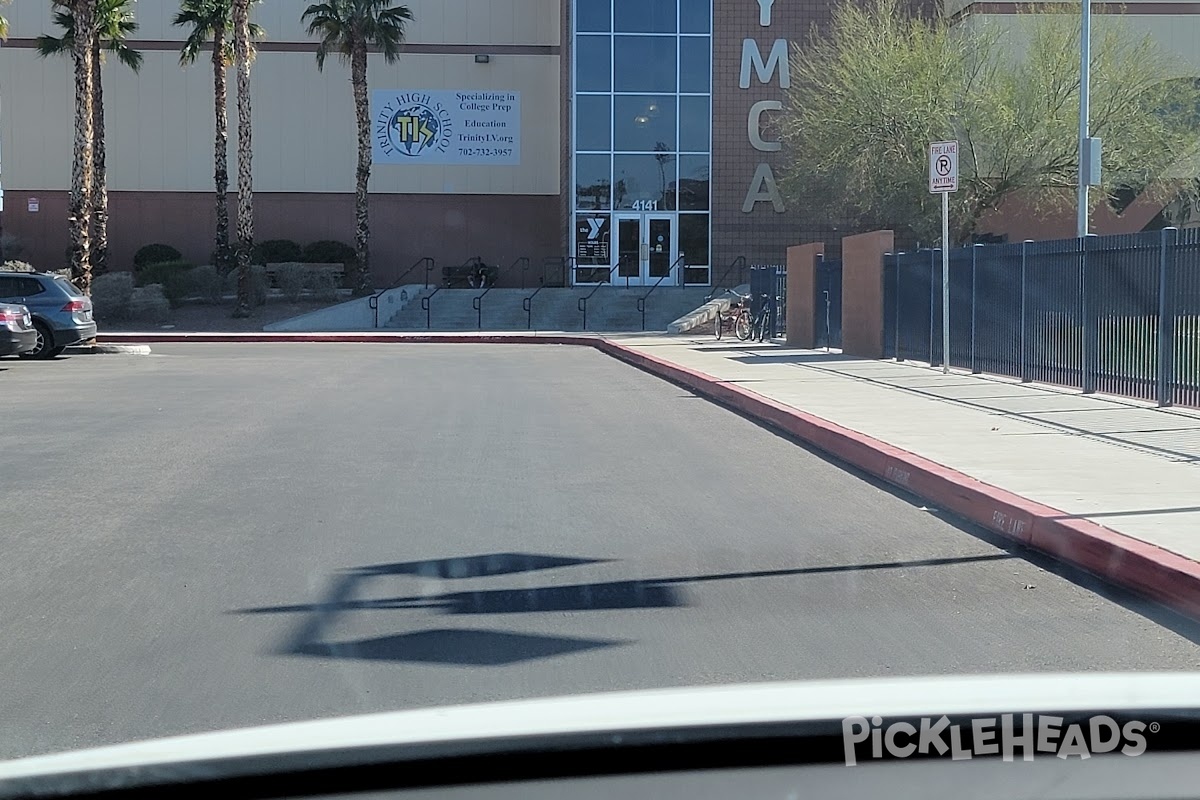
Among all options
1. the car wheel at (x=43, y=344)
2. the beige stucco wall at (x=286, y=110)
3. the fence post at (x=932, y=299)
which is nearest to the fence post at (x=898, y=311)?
the fence post at (x=932, y=299)

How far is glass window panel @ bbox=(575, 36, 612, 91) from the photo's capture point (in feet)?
167

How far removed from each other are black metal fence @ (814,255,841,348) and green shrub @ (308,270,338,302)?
69.9 feet

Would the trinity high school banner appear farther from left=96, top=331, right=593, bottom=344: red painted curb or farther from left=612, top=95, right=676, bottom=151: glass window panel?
left=96, top=331, right=593, bottom=344: red painted curb

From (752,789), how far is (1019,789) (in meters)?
0.38

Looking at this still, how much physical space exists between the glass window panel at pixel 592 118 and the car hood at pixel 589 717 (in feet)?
163

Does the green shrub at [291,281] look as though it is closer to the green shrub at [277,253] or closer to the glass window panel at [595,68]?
the green shrub at [277,253]

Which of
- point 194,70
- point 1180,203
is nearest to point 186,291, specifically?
point 194,70

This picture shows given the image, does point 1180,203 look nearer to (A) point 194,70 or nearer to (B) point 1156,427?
(B) point 1156,427

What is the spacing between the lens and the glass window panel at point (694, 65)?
5106cm

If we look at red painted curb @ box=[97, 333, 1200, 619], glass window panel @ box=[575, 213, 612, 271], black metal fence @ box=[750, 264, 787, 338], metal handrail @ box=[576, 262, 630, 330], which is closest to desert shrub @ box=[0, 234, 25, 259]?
glass window panel @ box=[575, 213, 612, 271]

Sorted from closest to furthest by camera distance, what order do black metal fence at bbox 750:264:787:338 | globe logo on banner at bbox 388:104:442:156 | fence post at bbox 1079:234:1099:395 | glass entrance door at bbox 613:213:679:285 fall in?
fence post at bbox 1079:234:1099:395
black metal fence at bbox 750:264:787:338
glass entrance door at bbox 613:213:679:285
globe logo on banner at bbox 388:104:442:156

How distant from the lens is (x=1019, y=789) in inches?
79.7

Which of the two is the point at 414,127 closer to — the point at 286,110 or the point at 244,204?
the point at 286,110

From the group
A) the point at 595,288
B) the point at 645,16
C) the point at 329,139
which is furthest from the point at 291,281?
the point at 645,16
